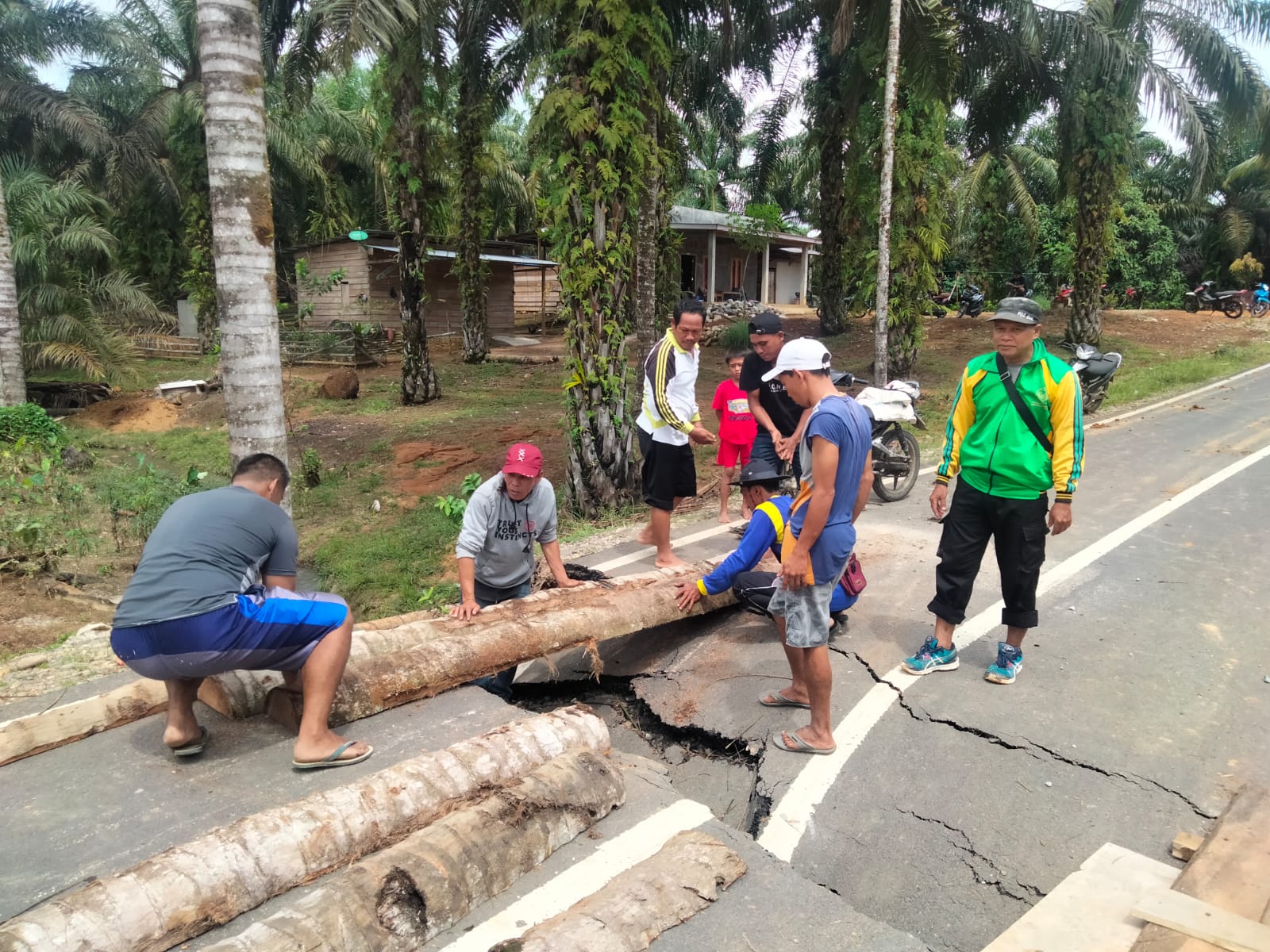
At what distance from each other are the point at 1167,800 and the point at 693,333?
3.83 m

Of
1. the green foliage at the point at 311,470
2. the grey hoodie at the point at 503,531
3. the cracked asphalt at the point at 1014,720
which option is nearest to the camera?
the cracked asphalt at the point at 1014,720

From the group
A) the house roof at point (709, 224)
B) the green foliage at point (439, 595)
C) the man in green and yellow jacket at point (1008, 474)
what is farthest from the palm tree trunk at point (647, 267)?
the house roof at point (709, 224)

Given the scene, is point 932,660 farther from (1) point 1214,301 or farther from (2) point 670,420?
(1) point 1214,301

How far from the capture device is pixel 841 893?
3.12 meters

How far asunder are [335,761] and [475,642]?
3.22 feet

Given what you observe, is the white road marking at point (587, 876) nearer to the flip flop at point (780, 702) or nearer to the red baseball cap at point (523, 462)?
the flip flop at point (780, 702)

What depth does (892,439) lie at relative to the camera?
27.2 feet

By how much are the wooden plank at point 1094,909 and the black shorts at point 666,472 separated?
3.56m

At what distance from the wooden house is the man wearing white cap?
2184cm

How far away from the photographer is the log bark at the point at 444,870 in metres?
2.43

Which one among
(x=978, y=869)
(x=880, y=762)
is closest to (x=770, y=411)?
(x=880, y=762)

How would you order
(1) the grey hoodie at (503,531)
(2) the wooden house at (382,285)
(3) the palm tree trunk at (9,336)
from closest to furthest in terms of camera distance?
(1) the grey hoodie at (503,531) < (3) the palm tree trunk at (9,336) < (2) the wooden house at (382,285)

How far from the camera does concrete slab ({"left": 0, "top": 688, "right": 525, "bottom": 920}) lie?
3.00 meters

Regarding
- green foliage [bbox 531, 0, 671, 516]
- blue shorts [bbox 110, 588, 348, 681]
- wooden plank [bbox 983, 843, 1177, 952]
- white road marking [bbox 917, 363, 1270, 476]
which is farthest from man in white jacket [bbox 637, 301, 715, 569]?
white road marking [bbox 917, 363, 1270, 476]
